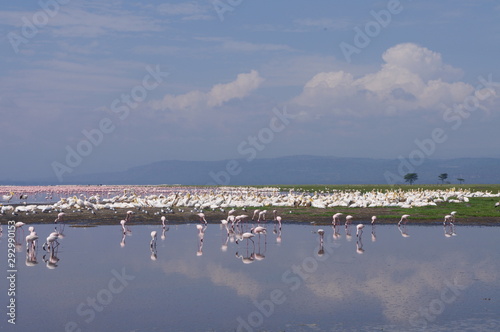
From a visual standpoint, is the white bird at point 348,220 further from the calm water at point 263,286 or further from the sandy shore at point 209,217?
the calm water at point 263,286

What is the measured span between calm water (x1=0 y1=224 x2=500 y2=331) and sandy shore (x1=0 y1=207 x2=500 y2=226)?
30.2ft

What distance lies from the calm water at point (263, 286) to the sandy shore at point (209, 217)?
9196 millimetres

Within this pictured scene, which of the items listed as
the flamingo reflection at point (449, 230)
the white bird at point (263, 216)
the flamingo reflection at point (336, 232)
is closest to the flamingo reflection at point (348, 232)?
the flamingo reflection at point (336, 232)

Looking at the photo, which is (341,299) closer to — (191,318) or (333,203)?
(191,318)

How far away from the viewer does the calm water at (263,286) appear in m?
15.5

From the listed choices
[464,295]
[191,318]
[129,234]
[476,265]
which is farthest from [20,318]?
[129,234]

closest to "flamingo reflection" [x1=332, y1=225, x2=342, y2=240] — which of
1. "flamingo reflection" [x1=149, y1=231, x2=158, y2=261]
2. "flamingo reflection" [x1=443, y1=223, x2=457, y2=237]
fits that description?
"flamingo reflection" [x1=443, y1=223, x2=457, y2=237]

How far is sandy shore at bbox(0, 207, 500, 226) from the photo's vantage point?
40094mm

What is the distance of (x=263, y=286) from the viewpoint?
19500 mm

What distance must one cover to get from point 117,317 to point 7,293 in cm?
471

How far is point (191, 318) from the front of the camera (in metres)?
15.9

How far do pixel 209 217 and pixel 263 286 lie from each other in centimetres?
2500

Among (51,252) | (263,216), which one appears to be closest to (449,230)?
(263,216)

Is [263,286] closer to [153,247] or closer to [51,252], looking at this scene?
[153,247]
